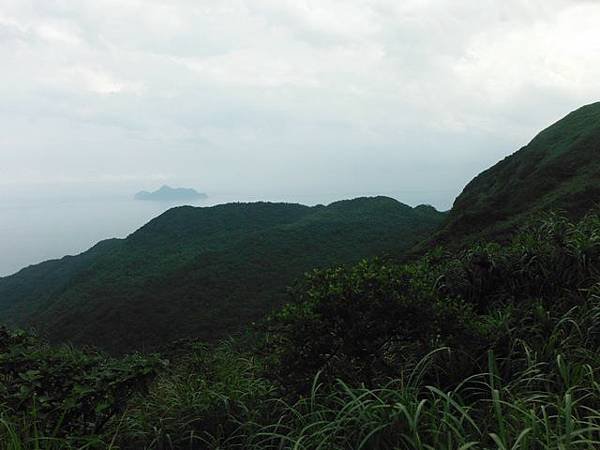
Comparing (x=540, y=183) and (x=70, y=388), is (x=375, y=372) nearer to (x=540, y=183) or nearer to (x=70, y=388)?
(x=70, y=388)

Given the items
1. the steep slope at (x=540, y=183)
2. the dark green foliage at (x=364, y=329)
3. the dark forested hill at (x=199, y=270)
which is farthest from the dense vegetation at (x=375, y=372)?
the dark forested hill at (x=199, y=270)

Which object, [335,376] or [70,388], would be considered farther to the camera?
[70,388]

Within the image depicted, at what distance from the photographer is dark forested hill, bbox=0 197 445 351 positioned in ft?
118

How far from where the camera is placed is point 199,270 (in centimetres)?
4716

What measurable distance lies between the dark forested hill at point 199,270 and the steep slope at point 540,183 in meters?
6.38

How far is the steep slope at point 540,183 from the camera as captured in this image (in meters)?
20.6

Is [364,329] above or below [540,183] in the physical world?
below

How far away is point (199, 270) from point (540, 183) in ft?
103

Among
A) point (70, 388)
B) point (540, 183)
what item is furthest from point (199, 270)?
point (70, 388)

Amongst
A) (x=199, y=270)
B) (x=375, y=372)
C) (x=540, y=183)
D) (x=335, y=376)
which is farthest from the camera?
(x=199, y=270)

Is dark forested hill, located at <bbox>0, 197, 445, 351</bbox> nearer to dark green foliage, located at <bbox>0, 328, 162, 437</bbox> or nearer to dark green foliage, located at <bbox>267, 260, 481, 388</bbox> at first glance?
dark green foliage, located at <bbox>0, 328, 162, 437</bbox>

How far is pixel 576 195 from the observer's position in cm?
2047

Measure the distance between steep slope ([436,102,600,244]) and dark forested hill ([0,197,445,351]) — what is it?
6.38 m

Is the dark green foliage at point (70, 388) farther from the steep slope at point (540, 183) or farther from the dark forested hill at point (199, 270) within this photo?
the dark forested hill at point (199, 270)
